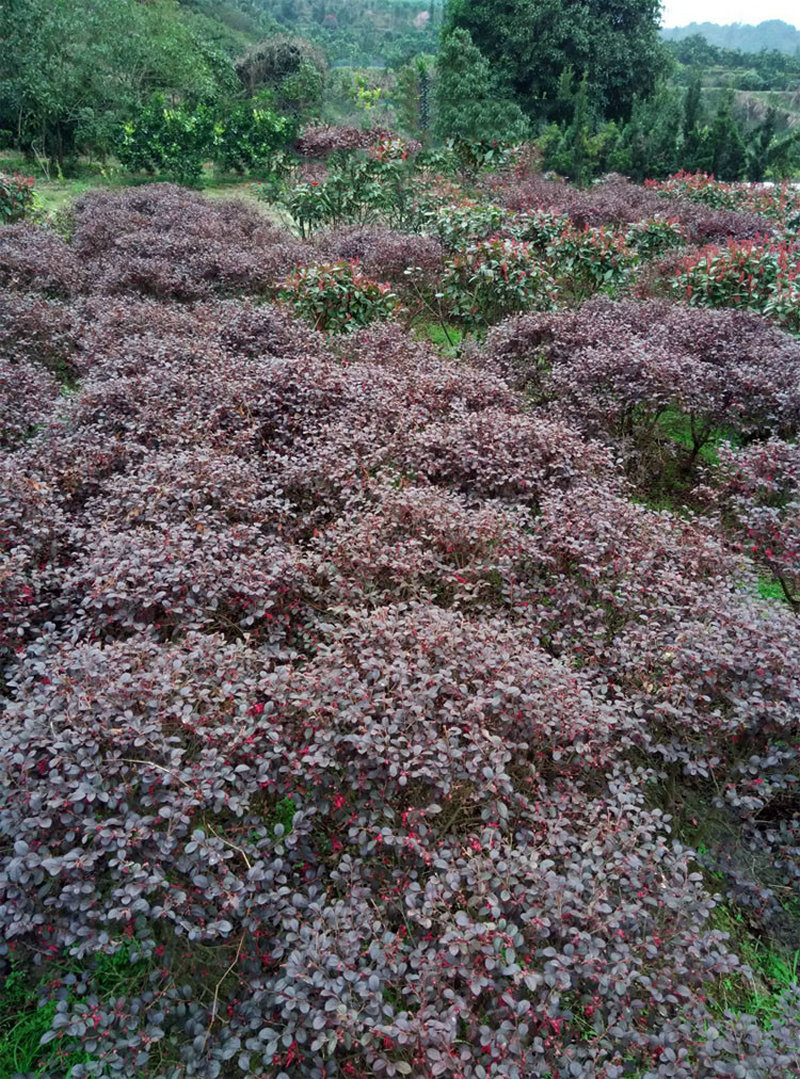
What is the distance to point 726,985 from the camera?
1919 millimetres

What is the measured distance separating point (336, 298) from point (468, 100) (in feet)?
44.0

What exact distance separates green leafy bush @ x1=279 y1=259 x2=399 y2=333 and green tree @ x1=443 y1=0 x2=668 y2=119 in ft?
49.2

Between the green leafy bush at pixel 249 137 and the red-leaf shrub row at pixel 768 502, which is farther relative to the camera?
the green leafy bush at pixel 249 137

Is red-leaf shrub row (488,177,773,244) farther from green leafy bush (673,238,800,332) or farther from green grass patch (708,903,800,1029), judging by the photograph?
green grass patch (708,903,800,1029)

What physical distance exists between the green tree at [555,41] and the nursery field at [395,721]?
1694 cm

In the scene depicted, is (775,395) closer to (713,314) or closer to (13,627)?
(713,314)

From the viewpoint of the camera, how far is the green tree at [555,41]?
17.1 metres

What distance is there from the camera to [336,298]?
5.36 meters

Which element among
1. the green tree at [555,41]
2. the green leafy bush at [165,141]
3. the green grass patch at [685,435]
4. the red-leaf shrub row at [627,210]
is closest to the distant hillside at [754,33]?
the green tree at [555,41]

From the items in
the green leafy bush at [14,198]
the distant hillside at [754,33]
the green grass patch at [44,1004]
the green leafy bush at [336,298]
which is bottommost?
the green grass patch at [44,1004]

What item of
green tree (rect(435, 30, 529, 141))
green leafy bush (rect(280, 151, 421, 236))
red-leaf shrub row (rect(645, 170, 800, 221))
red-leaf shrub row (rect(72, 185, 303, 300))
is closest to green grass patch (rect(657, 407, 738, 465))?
red-leaf shrub row (rect(72, 185, 303, 300))

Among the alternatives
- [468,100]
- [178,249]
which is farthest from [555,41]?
[178,249]

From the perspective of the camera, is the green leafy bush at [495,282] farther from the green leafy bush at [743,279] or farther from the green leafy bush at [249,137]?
the green leafy bush at [249,137]

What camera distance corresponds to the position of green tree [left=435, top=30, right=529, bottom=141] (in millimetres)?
15500
